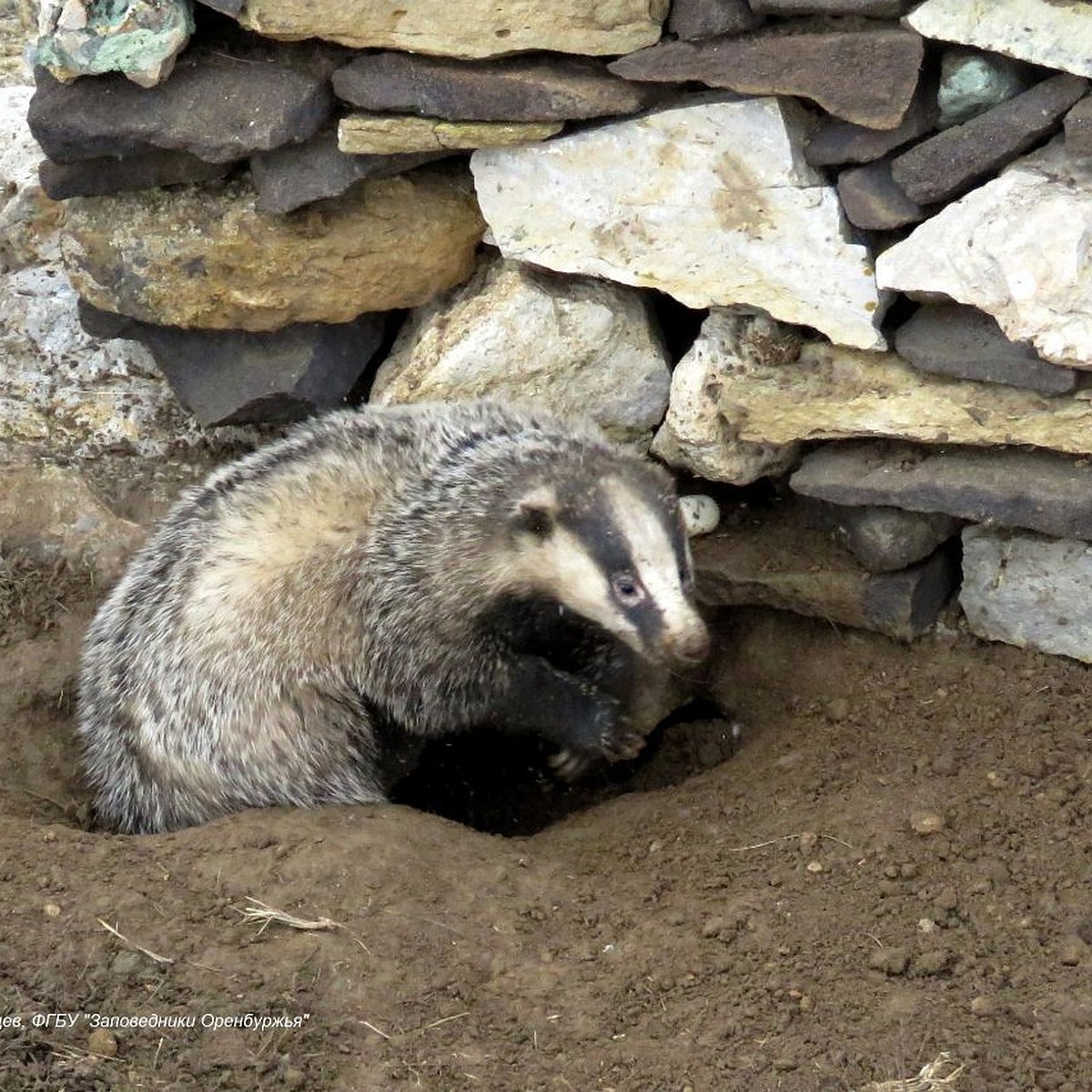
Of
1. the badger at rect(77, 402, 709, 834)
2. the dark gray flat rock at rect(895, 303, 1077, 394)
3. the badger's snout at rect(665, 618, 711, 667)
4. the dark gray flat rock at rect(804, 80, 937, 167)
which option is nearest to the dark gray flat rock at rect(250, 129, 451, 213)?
the badger at rect(77, 402, 709, 834)

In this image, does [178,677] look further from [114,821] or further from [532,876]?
[532,876]

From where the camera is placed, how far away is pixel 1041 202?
342 centimetres

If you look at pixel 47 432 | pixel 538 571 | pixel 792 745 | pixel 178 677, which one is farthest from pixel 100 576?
pixel 792 745

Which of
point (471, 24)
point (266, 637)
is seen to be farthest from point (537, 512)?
point (471, 24)

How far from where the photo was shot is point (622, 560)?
152 inches

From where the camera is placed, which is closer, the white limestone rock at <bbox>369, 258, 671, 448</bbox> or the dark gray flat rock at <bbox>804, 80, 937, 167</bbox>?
the dark gray flat rock at <bbox>804, 80, 937, 167</bbox>

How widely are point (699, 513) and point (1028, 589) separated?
102 centimetres

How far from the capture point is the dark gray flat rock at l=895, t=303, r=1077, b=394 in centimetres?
364

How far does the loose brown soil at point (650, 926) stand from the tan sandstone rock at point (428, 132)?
1.80 meters

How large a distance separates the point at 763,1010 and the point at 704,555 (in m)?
1.82

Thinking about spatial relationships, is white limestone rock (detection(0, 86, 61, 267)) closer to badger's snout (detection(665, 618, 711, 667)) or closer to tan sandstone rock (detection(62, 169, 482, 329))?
tan sandstone rock (detection(62, 169, 482, 329))

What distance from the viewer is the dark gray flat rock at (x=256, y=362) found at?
464 cm

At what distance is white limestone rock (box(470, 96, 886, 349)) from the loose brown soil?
1.14 m

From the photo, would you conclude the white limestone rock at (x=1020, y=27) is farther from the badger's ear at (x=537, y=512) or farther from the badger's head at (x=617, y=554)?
the badger's ear at (x=537, y=512)
